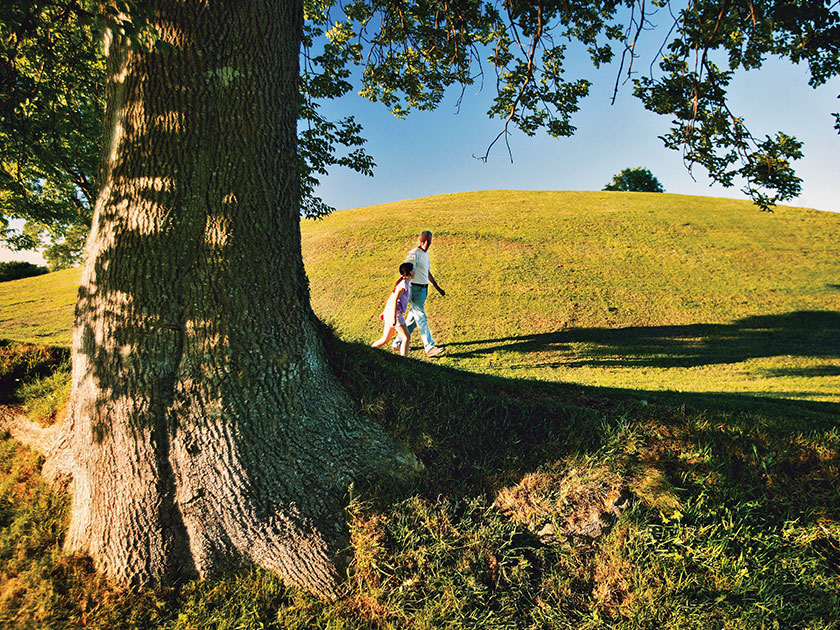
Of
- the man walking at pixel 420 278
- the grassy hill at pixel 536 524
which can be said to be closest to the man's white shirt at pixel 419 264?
the man walking at pixel 420 278

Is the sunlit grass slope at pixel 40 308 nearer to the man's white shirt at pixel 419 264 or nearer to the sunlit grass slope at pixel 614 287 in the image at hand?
the sunlit grass slope at pixel 614 287

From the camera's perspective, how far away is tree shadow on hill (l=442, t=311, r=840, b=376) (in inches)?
464

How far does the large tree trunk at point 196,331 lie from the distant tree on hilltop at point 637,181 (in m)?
66.3

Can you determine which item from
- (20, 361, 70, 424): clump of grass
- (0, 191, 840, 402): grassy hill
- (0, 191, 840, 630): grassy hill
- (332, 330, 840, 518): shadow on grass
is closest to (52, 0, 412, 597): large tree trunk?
(0, 191, 840, 630): grassy hill

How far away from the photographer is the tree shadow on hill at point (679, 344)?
1180cm

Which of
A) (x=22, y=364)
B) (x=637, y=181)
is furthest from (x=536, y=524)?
(x=637, y=181)

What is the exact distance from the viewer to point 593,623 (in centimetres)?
285

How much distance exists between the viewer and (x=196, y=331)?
3.02 m

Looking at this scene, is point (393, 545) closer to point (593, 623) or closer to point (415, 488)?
point (415, 488)

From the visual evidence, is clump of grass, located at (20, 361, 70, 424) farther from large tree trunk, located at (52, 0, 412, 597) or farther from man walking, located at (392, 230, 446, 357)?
man walking, located at (392, 230, 446, 357)

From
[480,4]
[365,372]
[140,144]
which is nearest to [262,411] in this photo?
[365,372]

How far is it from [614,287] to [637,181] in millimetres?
51028

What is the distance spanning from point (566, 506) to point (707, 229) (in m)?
28.1

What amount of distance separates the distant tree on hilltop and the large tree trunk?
66289 millimetres
